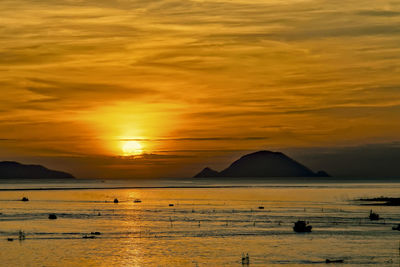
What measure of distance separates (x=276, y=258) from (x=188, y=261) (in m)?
9.34

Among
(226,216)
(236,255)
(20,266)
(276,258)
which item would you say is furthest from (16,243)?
(226,216)

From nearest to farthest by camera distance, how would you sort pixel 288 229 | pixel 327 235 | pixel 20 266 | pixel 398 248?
1. pixel 20 266
2. pixel 398 248
3. pixel 327 235
4. pixel 288 229

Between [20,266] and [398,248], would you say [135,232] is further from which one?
[398,248]

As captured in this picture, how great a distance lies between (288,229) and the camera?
97875mm

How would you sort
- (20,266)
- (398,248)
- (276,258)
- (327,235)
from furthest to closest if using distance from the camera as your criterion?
(327,235) < (398,248) < (276,258) < (20,266)

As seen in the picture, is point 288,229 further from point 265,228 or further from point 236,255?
point 236,255

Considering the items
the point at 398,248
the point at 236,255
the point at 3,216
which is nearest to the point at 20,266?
the point at 236,255

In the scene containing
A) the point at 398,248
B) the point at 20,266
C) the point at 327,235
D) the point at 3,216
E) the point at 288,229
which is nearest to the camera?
the point at 20,266

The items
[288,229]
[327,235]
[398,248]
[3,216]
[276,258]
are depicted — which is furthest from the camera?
[3,216]

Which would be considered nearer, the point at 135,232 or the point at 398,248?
the point at 398,248

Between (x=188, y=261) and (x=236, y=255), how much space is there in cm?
660

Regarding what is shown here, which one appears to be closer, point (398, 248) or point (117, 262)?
point (117, 262)

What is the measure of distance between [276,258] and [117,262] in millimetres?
16640

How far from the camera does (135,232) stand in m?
93.9
